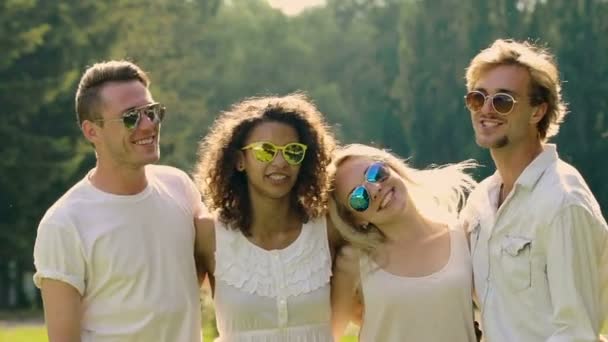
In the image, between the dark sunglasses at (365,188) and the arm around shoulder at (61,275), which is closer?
the arm around shoulder at (61,275)

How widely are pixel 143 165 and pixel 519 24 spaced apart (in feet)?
99.3

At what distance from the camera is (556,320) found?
5.06 m

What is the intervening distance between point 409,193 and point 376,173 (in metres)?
0.27

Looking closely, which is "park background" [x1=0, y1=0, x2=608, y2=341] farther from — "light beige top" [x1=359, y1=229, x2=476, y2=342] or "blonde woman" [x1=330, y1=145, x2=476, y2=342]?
"light beige top" [x1=359, y1=229, x2=476, y2=342]

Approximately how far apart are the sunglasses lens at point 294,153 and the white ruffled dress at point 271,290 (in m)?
0.41

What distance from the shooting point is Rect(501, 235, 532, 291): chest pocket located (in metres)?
5.18

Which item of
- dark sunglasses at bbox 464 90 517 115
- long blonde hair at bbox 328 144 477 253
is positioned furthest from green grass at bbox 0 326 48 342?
dark sunglasses at bbox 464 90 517 115

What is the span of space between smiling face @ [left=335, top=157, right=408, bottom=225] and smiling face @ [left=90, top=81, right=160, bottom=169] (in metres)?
1.02

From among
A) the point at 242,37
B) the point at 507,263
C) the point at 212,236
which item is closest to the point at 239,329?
the point at 212,236

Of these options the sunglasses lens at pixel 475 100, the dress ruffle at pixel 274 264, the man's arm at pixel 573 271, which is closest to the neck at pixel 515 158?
the sunglasses lens at pixel 475 100

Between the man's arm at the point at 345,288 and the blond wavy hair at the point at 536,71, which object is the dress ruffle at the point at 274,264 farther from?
the blond wavy hair at the point at 536,71

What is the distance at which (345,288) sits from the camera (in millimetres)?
5875

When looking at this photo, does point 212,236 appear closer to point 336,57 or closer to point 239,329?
point 239,329

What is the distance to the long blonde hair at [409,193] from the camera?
19.3 feet
